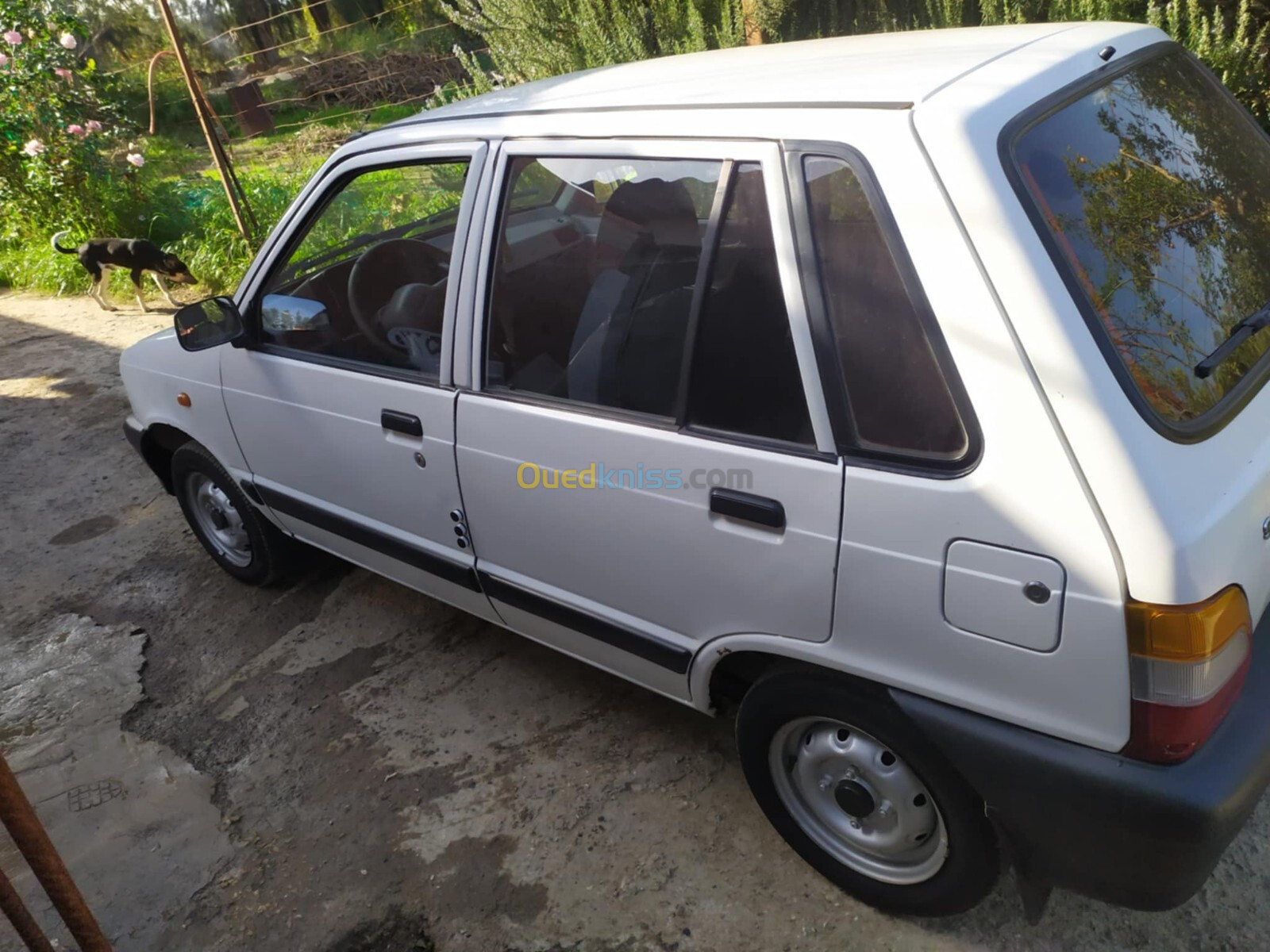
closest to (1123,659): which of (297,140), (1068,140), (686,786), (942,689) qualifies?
(942,689)

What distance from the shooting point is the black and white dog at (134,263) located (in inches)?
277

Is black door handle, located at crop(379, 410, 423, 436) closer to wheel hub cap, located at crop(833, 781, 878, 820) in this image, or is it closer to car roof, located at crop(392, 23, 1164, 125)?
car roof, located at crop(392, 23, 1164, 125)

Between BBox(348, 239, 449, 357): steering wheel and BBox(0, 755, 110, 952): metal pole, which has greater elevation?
BBox(348, 239, 449, 357): steering wheel

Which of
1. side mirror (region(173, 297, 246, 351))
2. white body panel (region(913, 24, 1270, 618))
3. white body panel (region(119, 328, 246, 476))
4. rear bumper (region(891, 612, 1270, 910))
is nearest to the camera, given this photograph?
white body panel (region(913, 24, 1270, 618))

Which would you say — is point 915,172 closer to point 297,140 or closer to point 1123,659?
point 1123,659

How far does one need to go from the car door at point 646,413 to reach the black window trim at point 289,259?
0.22 meters

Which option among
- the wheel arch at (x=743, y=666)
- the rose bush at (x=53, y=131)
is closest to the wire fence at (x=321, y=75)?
the rose bush at (x=53, y=131)

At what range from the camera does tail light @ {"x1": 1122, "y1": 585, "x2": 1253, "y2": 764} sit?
142 centimetres

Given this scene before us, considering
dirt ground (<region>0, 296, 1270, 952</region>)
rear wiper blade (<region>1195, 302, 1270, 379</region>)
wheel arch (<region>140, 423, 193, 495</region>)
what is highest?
rear wiper blade (<region>1195, 302, 1270, 379</region>)

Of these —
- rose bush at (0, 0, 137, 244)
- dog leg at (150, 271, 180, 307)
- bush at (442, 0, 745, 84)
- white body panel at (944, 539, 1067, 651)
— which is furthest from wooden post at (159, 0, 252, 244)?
white body panel at (944, 539, 1067, 651)

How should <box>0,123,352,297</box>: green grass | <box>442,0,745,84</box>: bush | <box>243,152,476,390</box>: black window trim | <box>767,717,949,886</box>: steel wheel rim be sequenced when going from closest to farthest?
<box>767,717,949,886</box>: steel wheel rim, <box>243,152,476,390</box>: black window trim, <box>442,0,745,84</box>: bush, <box>0,123,352,297</box>: green grass

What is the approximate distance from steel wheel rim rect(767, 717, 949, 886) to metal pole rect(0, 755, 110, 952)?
4.63ft

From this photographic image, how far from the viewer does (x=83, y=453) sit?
17.1 ft

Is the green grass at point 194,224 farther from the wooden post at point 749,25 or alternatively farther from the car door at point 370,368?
the car door at point 370,368
